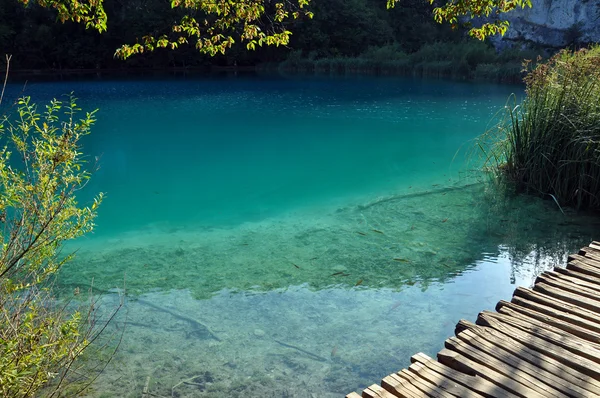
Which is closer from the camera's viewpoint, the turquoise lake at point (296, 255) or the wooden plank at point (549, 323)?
the wooden plank at point (549, 323)

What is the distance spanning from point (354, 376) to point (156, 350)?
1323mm

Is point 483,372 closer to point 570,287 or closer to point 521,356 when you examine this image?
point 521,356

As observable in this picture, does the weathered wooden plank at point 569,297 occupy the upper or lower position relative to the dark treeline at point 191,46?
lower

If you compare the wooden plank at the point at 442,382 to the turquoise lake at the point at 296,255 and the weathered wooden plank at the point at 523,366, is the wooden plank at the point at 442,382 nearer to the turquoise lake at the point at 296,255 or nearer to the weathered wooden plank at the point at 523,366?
the weathered wooden plank at the point at 523,366

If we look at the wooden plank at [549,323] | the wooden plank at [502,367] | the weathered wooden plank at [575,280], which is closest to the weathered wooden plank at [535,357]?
the wooden plank at [502,367]

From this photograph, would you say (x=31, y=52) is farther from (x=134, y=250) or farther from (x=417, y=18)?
(x=134, y=250)

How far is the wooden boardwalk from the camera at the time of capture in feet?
7.22

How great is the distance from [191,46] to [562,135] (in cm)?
2788

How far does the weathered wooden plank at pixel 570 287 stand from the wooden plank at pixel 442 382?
1188 millimetres

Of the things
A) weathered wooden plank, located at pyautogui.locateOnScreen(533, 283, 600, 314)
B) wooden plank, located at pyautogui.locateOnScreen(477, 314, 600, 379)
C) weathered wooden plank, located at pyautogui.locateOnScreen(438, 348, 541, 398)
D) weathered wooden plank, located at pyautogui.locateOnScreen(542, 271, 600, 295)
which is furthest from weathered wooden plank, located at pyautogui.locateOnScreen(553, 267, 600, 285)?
weathered wooden plank, located at pyautogui.locateOnScreen(438, 348, 541, 398)

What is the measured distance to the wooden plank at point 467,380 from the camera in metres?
A: 2.17

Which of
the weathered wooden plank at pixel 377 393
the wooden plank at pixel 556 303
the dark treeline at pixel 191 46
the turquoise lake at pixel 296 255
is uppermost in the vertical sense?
the dark treeline at pixel 191 46

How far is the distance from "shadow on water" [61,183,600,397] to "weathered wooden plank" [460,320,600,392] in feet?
2.92

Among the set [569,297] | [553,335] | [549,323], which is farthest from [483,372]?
[569,297]
